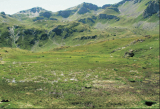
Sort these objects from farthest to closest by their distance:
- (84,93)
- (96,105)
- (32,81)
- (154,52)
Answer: (154,52) → (32,81) → (84,93) → (96,105)

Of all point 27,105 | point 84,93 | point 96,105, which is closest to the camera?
point 27,105

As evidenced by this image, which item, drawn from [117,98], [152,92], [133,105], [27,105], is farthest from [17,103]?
[152,92]

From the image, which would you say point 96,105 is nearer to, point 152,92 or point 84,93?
point 84,93

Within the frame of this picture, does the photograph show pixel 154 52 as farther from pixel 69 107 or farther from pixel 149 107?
pixel 69 107

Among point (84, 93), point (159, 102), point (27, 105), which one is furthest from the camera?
point (84, 93)

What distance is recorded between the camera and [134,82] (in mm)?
37531

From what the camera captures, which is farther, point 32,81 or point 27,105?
point 32,81

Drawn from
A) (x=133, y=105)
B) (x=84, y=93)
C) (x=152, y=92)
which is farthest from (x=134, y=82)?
(x=84, y=93)

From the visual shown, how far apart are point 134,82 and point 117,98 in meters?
13.6

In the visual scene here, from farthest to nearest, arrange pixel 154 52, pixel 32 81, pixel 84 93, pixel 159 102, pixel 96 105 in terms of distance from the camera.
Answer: pixel 154 52, pixel 32 81, pixel 84 93, pixel 159 102, pixel 96 105

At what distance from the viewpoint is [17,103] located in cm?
2291

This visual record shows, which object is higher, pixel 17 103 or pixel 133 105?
pixel 17 103

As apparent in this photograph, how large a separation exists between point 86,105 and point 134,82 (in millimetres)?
20946

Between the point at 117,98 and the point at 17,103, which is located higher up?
the point at 17,103
